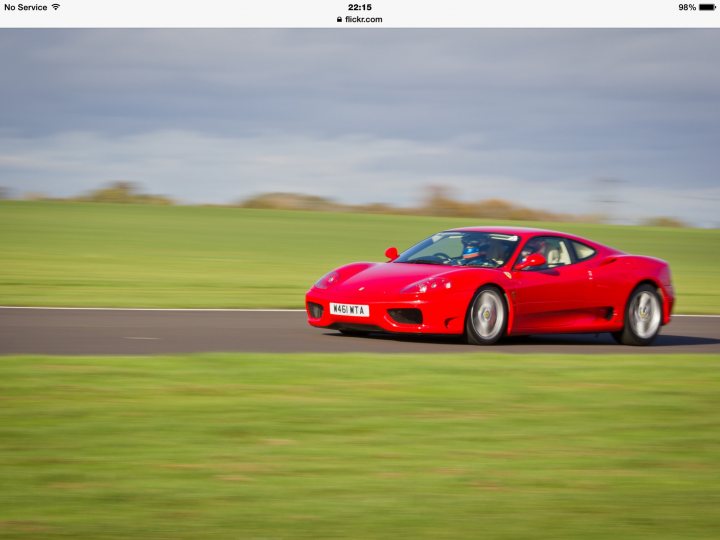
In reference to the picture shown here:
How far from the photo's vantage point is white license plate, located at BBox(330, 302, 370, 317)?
11.2 metres

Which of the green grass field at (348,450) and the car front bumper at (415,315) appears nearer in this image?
the green grass field at (348,450)

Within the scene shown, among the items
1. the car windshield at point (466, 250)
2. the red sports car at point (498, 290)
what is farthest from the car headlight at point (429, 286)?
the car windshield at point (466, 250)

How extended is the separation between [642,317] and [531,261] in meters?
1.93

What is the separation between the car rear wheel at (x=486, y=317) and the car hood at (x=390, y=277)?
32cm

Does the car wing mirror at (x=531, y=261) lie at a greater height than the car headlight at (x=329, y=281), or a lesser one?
greater

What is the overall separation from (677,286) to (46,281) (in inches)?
563

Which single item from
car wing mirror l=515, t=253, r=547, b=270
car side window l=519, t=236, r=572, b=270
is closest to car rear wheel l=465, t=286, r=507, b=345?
car wing mirror l=515, t=253, r=547, b=270

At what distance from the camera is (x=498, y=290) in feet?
37.4

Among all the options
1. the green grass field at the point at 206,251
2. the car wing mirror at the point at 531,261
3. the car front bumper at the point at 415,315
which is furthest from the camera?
the green grass field at the point at 206,251

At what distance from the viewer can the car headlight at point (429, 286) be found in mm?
11078

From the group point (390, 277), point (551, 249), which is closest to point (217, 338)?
point (390, 277)

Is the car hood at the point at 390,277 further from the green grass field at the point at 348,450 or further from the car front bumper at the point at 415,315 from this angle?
the green grass field at the point at 348,450

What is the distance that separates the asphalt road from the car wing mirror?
848 millimetres

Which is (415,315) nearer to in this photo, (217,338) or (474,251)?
(474,251)
